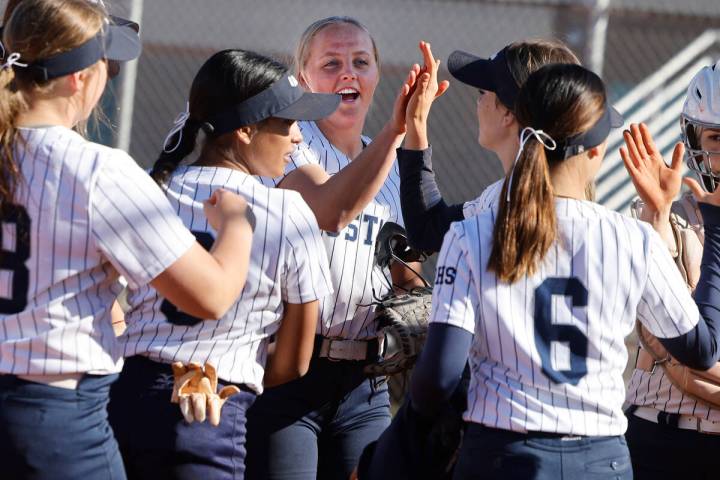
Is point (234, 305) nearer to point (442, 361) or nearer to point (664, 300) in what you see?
point (442, 361)

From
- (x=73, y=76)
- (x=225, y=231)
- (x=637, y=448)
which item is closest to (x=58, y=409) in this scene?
(x=225, y=231)

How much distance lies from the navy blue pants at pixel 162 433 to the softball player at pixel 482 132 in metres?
0.92

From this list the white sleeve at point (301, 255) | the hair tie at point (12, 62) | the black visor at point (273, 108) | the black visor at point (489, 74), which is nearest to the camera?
the hair tie at point (12, 62)

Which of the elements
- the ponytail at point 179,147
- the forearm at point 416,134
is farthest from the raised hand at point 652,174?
the ponytail at point 179,147

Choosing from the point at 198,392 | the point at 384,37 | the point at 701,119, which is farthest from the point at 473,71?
the point at 384,37

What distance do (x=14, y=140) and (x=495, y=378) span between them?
3.97 ft

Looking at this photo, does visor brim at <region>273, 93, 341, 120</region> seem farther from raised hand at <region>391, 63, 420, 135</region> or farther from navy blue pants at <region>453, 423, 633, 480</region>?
navy blue pants at <region>453, 423, 633, 480</region>

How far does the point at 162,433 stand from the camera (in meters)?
2.65

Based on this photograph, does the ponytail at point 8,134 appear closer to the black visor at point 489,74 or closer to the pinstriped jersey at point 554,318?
the pinstriped jersey at point 554,318

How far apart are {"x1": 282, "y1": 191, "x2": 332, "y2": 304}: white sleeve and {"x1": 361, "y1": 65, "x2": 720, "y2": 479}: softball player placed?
1.25 ft

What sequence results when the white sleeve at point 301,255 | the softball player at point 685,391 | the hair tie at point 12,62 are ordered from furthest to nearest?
the softball player at point 685,391 → the white sleeve at point 301,255 → the hair tie at point 12,62

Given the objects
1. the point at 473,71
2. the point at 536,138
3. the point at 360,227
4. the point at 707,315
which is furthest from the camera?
the point at 360,227

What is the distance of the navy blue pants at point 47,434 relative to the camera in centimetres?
234

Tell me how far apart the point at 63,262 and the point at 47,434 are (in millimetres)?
368
